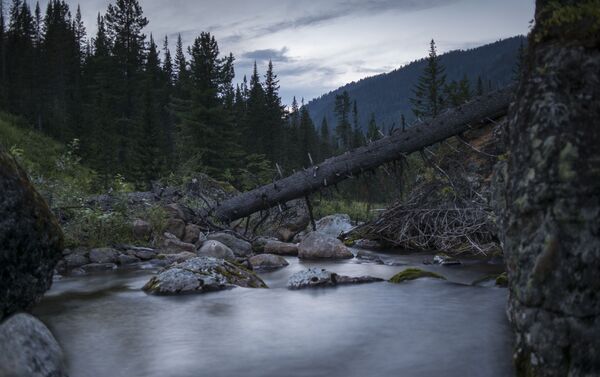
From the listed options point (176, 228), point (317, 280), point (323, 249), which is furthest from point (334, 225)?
point (317, 280)

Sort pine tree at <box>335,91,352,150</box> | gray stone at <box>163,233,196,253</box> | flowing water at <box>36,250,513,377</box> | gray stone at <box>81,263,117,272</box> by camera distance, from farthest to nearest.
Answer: pine tree at <box>335,91,352,150</box>
gray stone at <box>163,233,196,253</box>
gray stone at <box>81,263,117,272</box>
flowing water at <box>36,250,513,377</box>

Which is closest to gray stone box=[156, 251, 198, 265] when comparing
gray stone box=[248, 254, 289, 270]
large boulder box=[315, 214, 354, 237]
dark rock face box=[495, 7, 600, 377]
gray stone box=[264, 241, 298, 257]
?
gray stone box=[248, 254, 289, 270]

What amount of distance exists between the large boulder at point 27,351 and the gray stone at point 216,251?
684cm

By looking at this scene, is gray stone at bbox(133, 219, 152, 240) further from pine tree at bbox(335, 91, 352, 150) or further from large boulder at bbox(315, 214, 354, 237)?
pine tree at bbox(335, 91, 352, 150)

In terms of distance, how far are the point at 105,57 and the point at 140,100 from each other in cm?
635

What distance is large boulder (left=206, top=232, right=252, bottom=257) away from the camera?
12.6 metres

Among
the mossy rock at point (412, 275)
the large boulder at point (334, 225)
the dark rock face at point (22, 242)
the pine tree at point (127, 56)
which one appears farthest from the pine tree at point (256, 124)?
the dark rock face at point (22, 242)

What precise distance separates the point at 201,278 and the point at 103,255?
3750mm

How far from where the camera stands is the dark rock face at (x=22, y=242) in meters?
4.95

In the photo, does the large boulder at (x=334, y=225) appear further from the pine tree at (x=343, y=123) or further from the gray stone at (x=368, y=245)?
the pine tree at (x=343, y=123)

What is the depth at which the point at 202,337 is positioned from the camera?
589cm

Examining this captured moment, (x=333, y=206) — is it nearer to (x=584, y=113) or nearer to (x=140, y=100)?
(x=584, y=113)

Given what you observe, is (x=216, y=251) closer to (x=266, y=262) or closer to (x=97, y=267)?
(x=266, y=262)

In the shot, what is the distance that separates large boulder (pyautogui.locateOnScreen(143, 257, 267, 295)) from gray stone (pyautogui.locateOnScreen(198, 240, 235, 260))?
8.09 ft
